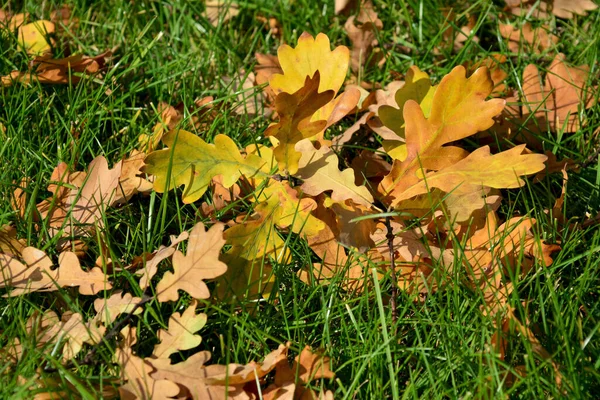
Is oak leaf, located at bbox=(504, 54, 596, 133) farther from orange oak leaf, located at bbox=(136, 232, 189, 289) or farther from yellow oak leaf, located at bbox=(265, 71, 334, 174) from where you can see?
orange oak leaf, located at bbox=(136, 232, 189, 289)

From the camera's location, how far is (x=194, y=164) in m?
1.95

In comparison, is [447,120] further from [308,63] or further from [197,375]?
[197,375]

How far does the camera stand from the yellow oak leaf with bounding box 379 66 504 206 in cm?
189

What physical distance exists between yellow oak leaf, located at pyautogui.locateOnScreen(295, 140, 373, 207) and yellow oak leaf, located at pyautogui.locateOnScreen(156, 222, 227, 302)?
324mm

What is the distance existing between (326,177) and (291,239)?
21 cm

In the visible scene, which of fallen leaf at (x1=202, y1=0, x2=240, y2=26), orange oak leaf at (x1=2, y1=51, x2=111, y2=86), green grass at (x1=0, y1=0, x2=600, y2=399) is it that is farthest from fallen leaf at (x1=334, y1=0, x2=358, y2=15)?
orange oak leaf at (x1=2, y1=51, x2=111, y2=86)

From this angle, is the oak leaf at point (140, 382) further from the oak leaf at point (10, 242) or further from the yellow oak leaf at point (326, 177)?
the yellow oak leaf at point (326, 177)

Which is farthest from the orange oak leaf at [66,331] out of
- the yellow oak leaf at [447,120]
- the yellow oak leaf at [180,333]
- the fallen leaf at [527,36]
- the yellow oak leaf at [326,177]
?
the fallen leaf at [527,36]

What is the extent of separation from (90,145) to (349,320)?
102 centimetres

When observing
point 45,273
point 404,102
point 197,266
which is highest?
point 404,102

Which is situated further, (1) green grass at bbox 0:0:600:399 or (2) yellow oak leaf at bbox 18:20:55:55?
(2) yellow oak leaf at bbox 18:20:55:55

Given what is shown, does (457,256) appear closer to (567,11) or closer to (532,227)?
(532,227)

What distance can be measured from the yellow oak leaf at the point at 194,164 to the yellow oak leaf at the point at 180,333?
35 cm

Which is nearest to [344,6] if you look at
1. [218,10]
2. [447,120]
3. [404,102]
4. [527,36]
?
[218,10]
